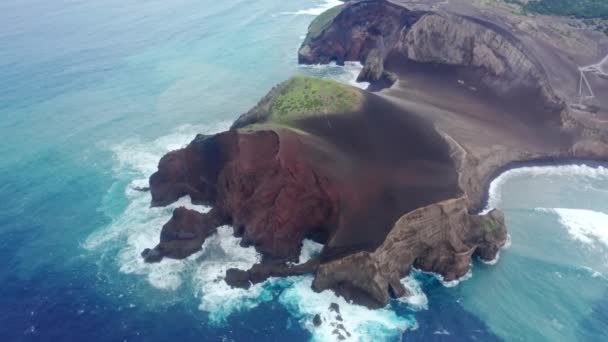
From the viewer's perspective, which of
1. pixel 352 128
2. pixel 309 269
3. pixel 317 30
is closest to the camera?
pixel 309 269

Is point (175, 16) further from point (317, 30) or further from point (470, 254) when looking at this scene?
point (470, 254)

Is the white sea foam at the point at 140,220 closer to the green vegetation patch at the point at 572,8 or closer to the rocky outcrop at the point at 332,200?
the rocky outcrop at the point at 332,200

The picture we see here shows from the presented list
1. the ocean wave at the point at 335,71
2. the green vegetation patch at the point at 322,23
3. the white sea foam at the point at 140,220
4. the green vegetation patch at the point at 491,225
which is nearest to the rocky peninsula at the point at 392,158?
the green vegetation patch at the point at 491,225

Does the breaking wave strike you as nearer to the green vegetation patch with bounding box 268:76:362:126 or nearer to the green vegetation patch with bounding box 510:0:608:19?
the green vegetation patch with bounding box 268:76:362:126

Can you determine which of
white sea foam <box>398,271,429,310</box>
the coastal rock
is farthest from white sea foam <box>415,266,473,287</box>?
the coastal rock

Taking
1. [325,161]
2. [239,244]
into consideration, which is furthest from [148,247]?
[325,161]

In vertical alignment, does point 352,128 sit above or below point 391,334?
above
